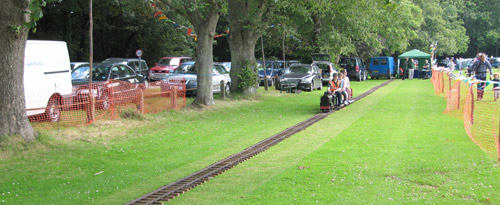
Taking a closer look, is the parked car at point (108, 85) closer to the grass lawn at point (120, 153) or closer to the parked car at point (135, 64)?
the grass lawn at point (120, 153)

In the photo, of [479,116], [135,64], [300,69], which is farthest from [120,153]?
[300,69]

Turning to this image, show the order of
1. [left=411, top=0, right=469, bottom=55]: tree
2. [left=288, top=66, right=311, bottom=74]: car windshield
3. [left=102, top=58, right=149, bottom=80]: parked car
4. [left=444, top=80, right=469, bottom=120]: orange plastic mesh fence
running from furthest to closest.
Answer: [left=411, top=0, right=469, bottom=55]: tree < [left=288, top=66, right=311, bottom=74]: car windshield < [left=102, top=58, right=149, bottom=80]: parked car < [left=444, top=80, right=469, bottom=120]: orange plastic mesh fence

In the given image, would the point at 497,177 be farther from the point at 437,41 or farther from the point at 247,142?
the point at 437,41

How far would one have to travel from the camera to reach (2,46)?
9.87 metres

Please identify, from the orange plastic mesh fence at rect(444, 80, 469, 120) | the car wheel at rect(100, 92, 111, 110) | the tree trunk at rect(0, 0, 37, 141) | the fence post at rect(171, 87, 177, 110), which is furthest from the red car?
the tree trunk at rect(0, 0, 37, 141)

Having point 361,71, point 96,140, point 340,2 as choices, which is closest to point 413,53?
point 361,71

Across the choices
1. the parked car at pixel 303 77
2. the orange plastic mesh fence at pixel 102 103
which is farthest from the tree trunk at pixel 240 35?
the orange plastic mesh fence at pixel 102 103

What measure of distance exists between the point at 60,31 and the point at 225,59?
17.2 metres

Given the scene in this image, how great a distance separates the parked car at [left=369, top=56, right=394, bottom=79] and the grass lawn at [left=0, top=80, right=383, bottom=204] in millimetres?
27042

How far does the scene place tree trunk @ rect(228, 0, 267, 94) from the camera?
69.9 feet

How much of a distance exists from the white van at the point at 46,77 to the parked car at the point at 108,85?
566 millimetres

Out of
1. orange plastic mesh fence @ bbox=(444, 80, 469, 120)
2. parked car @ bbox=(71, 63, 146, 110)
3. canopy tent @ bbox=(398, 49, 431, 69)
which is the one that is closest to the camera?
parked car @ bbox=(71, 63, 146, 110)

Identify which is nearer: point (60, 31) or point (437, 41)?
point (60, 31)

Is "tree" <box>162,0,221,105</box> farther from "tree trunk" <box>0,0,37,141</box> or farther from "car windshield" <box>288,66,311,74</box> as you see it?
"car windshield" <box>288,66,311,74</box>
